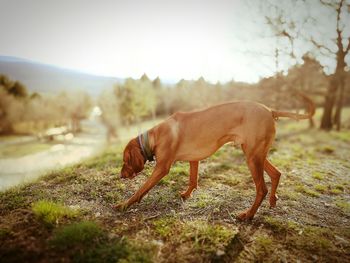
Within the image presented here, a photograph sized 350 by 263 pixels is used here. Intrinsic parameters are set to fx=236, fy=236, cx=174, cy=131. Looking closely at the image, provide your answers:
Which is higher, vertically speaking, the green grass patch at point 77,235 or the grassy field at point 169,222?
the green grass patch at point 77,235

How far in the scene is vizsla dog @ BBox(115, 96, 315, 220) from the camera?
375 cm

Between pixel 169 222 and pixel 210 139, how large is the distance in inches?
58.1

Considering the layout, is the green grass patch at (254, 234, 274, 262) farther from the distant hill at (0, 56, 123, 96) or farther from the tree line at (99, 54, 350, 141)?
the distant hill at (0, 56, 123, 96)

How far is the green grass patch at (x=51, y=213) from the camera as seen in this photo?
3232 millimetres

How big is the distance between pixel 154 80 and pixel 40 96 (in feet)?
91.5

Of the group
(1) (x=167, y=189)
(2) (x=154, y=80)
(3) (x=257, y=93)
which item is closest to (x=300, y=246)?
(1) (x=167, y=189)

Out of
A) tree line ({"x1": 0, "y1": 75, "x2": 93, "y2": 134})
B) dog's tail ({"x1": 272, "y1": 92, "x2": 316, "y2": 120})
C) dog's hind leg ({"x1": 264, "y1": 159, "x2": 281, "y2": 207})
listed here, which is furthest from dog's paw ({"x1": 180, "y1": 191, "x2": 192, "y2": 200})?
tree line ({"x1": 0, "y1": 75, "x2": 93, "y2": 134})

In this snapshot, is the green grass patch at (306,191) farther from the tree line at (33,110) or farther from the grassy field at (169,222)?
the tree line at (33,110)

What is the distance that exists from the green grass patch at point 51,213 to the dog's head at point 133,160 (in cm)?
108

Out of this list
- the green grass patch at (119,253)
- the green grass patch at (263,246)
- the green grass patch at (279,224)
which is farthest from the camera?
the green grass patch at (279,224)

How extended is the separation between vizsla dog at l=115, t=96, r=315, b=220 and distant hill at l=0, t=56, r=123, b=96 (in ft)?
76.5

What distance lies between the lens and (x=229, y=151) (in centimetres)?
910

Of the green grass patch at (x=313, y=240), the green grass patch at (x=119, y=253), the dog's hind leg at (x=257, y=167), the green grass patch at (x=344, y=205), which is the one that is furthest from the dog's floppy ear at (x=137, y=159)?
the green grass patch at (x=344, y=205)

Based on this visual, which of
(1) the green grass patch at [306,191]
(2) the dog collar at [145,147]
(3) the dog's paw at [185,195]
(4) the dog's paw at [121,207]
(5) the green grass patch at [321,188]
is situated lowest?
(5) the green grass patch at [321,188]
